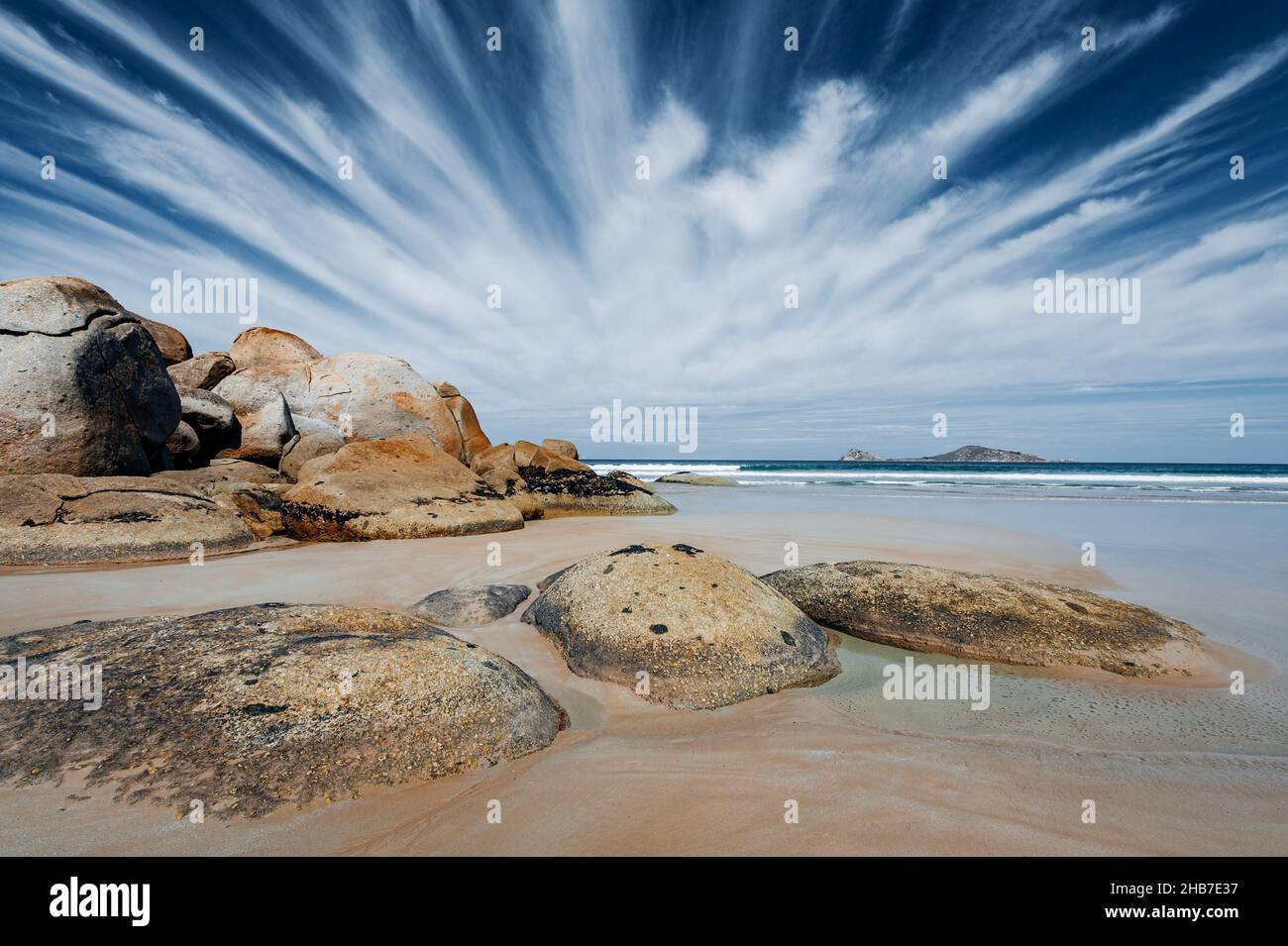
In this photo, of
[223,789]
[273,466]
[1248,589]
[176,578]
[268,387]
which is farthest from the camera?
[268,387]

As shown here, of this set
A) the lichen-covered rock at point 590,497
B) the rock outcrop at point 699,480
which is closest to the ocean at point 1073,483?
the rock outcrop at point 699,480

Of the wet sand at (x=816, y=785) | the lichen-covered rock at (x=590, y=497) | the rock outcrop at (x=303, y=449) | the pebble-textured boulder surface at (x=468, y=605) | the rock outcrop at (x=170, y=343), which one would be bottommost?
the wet sand at (x=816, y=785)

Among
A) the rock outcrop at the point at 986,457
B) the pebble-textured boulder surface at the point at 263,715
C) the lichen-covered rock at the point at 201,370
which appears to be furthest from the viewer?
the rock outcrop at the point at 986,457

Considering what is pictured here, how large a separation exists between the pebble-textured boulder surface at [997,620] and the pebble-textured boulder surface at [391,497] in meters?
5.34

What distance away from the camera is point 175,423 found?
835 cm

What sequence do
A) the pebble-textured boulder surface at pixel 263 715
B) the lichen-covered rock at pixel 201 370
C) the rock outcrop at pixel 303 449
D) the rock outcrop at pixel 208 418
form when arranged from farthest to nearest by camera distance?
the lichen-covered rock at pixel 201 370 < the rock outcrop at pixel 303 449 < the rock outcrop at pixel 208 418 < the pebble-textured boulder surface at pixel 263 715

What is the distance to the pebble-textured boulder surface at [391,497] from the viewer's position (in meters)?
7.41

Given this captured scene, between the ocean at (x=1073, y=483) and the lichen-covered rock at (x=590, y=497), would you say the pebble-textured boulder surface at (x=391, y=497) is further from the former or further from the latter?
the ocean at (x=1073, y=483)

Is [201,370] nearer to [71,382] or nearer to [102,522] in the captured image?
[71,382]

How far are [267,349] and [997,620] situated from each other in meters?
16.0

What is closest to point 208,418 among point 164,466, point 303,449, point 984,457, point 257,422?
point 257,422
